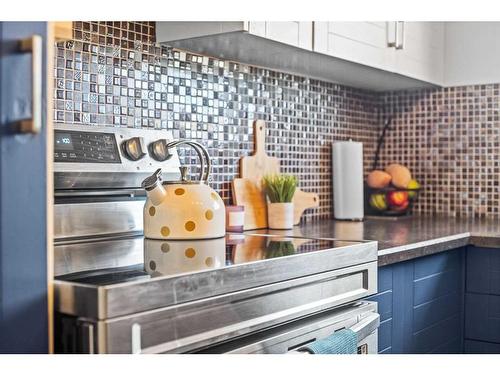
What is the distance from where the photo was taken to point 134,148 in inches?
77.7

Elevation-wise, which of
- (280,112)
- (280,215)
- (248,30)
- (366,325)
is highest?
(248,30)

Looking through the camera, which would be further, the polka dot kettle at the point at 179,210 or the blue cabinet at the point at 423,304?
the blue cabinet at the point at 423,304

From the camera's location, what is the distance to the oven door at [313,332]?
4.72 feet

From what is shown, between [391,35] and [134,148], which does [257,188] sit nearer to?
[134,148]

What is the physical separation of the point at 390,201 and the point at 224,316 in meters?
1.77

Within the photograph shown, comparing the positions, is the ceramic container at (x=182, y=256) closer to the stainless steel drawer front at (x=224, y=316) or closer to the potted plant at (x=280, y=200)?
the stainless steel drawer front at (x=224, y=316)

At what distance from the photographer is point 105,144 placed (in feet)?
6.26

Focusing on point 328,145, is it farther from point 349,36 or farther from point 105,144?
point 105,144

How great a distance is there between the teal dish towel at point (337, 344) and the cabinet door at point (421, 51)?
1340mm

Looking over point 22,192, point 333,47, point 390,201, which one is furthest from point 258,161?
point 22,192

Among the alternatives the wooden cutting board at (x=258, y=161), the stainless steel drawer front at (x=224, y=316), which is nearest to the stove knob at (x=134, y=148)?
the wooden cutting board at (x=258, y=161)

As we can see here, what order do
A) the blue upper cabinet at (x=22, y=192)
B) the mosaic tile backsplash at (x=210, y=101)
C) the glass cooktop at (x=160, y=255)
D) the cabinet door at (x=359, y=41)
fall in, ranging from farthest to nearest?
the cabinet door at (x=359, y=41) < the mosaic tile backsplash at (x=210, y=101) < the glass cooktop at (x=160, y=255) < the blue upper cabinet at (x=22, y=192)

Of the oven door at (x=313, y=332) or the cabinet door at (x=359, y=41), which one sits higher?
the cabinet door at (x=359, y=41)

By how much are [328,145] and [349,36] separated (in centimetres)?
65
